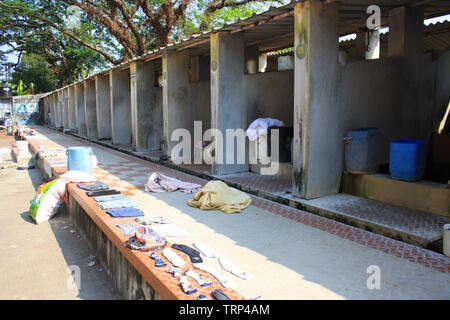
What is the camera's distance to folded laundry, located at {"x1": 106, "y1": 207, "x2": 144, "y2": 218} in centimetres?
571

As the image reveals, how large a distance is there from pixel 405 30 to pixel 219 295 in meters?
6.47

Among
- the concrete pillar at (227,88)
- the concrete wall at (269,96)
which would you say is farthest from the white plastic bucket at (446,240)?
the concrete pillar at (227,88)

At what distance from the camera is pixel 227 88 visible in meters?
9.00

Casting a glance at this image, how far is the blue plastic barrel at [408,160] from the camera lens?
5980 mm

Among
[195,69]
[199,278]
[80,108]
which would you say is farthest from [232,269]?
[80,108]

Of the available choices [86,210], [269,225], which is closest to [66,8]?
[86,210]

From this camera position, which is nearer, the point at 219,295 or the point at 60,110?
the point at 219,295

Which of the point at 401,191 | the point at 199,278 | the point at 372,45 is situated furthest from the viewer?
the point at 372,45

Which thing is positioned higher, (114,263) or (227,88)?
(227,88)

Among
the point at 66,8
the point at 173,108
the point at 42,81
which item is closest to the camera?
the point at 173,108

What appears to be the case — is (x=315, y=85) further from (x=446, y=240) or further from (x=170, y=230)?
(x=170, y=230)

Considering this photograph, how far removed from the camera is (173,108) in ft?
38.1
